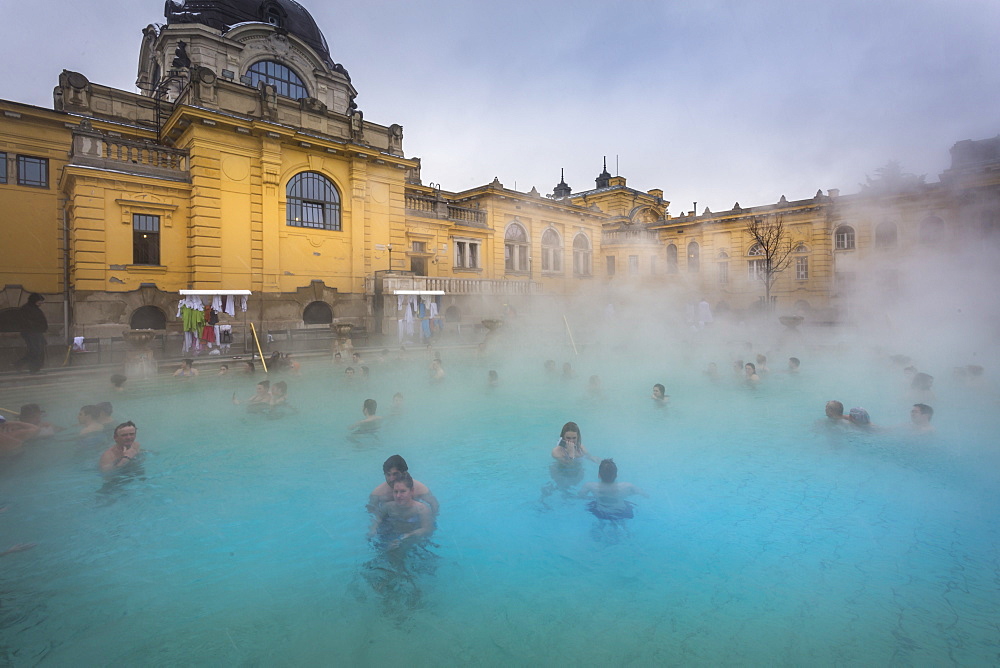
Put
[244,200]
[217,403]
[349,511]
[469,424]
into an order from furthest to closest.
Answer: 1. [244,200]
2. [217,403]
3. [469,424]
4. [349,511]

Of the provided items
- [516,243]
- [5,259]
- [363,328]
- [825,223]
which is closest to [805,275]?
[825,223]

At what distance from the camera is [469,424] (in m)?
8.82

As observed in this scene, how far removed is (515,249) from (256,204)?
13.9 metres

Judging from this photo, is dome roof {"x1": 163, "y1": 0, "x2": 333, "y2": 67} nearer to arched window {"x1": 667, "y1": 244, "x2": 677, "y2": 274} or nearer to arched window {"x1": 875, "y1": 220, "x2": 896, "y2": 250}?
arched window {"x1": 667, "y1": 244, "x2": 677, "y2": 274}

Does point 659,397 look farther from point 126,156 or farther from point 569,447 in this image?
point 126,156

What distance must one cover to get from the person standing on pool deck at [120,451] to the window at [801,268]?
3229 centimetres

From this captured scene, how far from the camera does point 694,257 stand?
3275 cm

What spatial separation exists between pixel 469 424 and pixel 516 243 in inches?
770

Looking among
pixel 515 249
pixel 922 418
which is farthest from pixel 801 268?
pixel 922 418

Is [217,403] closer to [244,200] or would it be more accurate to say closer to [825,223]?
[244,200]

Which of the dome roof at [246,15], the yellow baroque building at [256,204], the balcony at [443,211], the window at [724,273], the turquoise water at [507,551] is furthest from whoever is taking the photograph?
the window at [724,273]

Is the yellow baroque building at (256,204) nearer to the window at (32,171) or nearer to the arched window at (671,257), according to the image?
the window at (32,171)

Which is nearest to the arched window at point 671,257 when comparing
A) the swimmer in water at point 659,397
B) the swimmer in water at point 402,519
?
the swimmer in water at point 659,397

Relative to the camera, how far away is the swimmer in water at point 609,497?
16.3 feet
